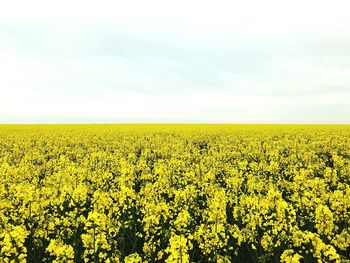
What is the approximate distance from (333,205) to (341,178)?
629 centimetres

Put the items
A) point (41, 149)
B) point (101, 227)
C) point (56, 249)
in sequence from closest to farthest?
point (56, 249) < point (101, 227) < point (41, 149)

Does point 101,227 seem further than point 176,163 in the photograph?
No

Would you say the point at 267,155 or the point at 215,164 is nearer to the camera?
the point at 215,164

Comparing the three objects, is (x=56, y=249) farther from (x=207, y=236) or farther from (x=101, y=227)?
(x=207, y=236)

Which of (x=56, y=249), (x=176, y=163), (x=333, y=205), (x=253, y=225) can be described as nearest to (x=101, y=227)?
(x=56, y=249)

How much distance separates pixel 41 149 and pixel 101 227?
18.5m

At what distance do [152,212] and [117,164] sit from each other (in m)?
7.82

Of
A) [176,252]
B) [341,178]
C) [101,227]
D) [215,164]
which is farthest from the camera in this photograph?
[215,164]

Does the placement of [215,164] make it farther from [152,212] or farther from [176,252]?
[176,252]

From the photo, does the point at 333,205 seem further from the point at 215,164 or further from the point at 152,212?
the point at 215,164

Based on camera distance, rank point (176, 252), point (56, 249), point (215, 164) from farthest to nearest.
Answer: point (215, 164), point (56, 249), point (176, 252)

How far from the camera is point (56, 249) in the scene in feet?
17.0

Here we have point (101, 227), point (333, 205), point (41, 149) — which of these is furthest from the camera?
point (41, 149)

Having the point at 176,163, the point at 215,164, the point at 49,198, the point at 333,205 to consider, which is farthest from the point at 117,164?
the point at 333,205
